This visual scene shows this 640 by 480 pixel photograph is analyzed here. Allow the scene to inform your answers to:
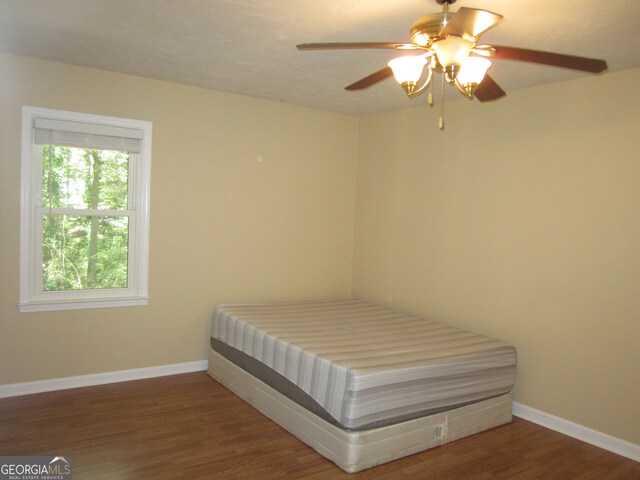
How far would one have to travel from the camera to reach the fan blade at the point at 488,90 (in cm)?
245

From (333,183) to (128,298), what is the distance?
2.27 metres

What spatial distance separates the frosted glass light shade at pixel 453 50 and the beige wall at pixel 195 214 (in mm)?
2695

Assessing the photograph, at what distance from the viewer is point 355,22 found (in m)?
2.61

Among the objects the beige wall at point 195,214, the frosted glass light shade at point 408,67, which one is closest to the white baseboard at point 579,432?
the beige wall at point 195,214

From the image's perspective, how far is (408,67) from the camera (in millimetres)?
2289

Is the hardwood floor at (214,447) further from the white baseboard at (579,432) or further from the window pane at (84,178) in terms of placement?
the window pane at (84,178)

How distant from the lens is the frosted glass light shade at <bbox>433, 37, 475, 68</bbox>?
2.03 m

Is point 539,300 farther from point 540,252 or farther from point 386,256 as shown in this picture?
point 386,256

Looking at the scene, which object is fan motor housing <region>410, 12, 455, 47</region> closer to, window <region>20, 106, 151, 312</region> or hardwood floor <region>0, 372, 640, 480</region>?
hardwood floor <region>0, 372, 640, 480</region>

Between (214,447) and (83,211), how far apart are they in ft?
6.85

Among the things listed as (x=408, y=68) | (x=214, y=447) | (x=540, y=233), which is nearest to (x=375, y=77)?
(x=408, y=68)

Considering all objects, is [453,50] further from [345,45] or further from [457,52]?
[345,45]

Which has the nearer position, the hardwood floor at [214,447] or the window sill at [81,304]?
the hardwood floor at [214,447]

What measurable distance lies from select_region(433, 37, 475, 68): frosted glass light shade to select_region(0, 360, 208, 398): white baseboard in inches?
132
